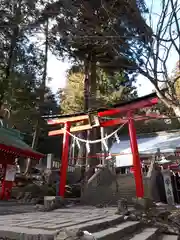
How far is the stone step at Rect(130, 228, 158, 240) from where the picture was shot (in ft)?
16.5

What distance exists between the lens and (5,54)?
738 inches

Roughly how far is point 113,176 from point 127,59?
27.2 ft

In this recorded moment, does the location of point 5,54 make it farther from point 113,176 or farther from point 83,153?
point 113,176

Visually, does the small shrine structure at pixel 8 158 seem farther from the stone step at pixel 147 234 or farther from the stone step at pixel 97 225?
the stone step at pixel 147 234

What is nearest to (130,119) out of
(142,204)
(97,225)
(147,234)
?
(142,204)

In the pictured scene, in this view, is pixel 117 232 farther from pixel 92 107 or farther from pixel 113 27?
pixel 92 107

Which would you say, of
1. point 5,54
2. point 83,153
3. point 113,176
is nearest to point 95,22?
point 113,176

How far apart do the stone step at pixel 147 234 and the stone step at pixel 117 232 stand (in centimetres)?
18

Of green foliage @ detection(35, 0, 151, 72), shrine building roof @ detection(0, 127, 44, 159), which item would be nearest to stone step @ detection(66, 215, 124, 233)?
green foliage @ detection(35, 0, 151, 72)

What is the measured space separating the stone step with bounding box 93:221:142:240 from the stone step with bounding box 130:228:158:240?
184mm

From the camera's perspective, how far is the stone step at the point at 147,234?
16.5ft

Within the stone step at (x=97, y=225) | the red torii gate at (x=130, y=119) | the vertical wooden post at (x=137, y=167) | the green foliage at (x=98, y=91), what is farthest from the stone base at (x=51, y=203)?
the green foliage at (x=98, y=91)

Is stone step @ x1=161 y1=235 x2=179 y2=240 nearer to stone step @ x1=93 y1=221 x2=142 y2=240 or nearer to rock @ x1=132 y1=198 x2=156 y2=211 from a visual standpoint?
stone step @ x1=93 y1=221 x2=142 y2=240

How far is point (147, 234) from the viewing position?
5.36 m
